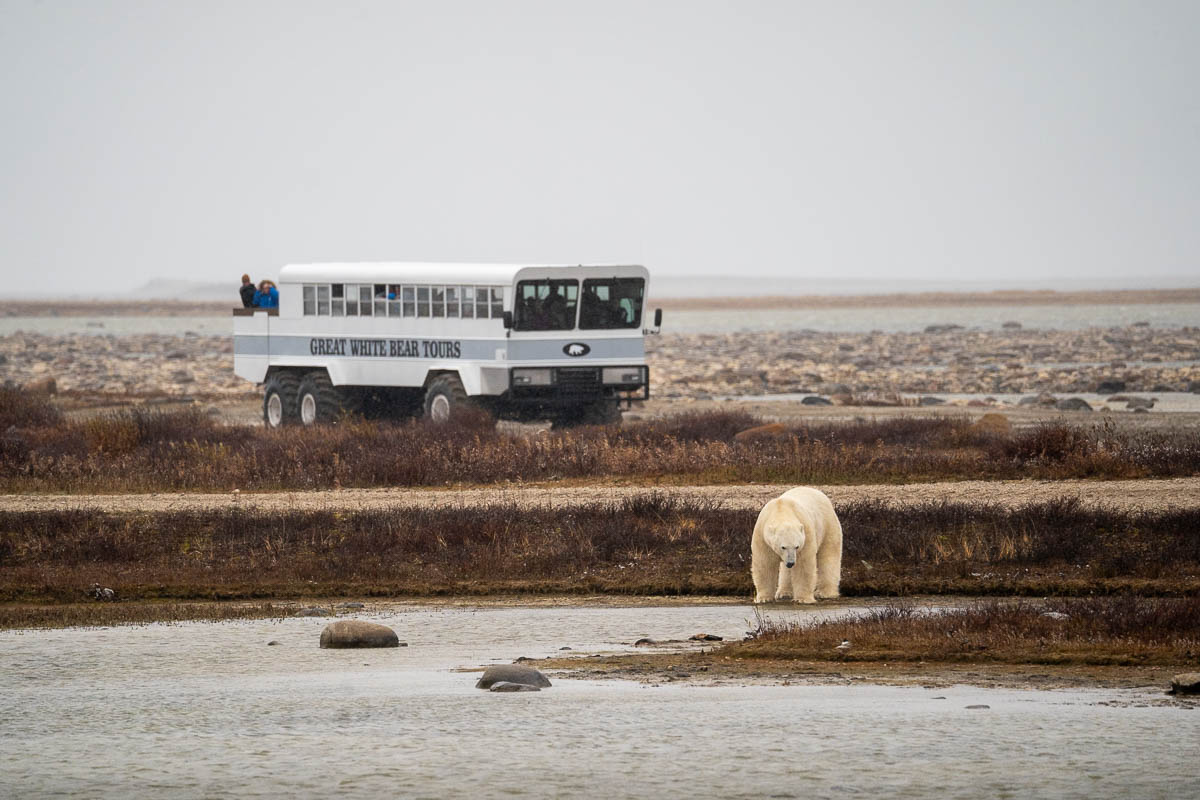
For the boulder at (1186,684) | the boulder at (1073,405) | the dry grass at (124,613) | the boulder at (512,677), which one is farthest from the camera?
the boulder at (1073,405)

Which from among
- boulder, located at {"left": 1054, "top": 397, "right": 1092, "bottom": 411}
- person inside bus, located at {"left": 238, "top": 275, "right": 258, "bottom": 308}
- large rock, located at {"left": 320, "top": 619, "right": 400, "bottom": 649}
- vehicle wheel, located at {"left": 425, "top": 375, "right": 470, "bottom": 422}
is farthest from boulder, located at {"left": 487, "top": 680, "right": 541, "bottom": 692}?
boulder, located at {"left": 1054, "top": 397, "right": 1092, "bottom": 411}

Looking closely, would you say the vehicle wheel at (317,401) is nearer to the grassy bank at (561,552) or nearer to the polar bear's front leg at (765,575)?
the grassy bank at (561,552)

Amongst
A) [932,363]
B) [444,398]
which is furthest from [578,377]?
[932,363]

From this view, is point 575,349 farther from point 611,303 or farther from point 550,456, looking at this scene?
point 550,456

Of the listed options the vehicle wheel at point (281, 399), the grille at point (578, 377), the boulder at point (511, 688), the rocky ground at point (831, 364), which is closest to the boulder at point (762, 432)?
the grille at point (578, 377)

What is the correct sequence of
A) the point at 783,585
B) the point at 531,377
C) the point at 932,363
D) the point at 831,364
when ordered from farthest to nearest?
A: the point at 932,363 → the point at 831,364 → the point at 531,377 → the point at 783,585

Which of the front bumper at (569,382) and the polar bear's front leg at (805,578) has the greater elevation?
the front bumper at (569,382)

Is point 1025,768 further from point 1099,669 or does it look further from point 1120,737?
point 1099,669

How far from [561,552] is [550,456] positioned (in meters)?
7.47

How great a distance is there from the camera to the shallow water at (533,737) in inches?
386

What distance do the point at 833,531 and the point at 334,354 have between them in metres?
19.0

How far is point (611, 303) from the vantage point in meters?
31.7

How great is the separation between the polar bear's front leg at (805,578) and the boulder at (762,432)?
1281cm

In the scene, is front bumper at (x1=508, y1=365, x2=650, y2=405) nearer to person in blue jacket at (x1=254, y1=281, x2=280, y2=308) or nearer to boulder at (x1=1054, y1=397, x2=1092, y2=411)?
person in blue jacket at (x1=254, y1=281, x2=280, y2=308)
